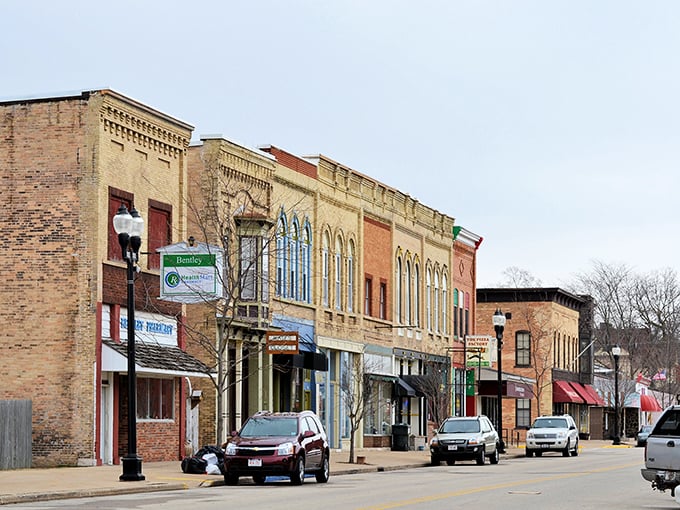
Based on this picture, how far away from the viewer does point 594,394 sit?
9538cm

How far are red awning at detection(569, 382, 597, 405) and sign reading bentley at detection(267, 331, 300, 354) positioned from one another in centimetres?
4976

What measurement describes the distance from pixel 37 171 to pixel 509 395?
3622 centimetres

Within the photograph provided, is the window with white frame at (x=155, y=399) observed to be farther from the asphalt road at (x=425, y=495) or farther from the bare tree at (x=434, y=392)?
the bare tree at (x=434, y=392)

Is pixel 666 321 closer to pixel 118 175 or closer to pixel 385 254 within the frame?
pixel 385 254

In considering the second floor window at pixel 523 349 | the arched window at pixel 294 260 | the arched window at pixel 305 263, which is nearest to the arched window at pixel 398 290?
the arched window at pixel 305 263

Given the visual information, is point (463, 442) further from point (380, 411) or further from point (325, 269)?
point (380, 411)

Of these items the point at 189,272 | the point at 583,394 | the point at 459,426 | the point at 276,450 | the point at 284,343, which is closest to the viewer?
the point at 276,450

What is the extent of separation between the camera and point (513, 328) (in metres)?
85.9

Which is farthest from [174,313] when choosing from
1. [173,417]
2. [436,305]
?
[436,305]

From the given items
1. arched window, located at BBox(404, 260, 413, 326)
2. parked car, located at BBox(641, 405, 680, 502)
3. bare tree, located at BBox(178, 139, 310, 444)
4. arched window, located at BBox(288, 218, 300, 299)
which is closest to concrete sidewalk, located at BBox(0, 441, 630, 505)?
bare tree, located at BBox(178, 139, 310, 444)

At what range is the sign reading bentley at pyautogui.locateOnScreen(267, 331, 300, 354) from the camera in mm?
42438

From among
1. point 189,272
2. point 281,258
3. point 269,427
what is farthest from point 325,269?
point 269,427

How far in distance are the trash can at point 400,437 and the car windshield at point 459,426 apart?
1200cm

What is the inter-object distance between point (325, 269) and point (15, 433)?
1902 cm
